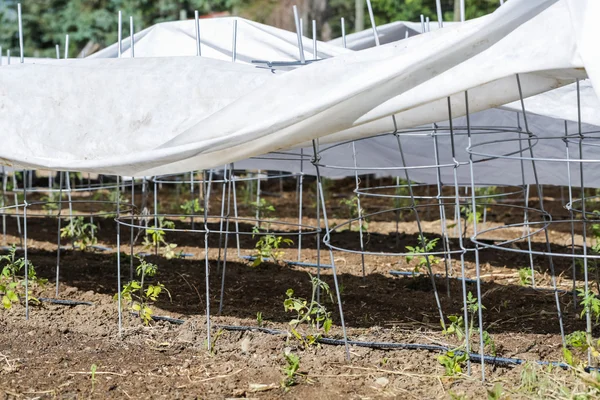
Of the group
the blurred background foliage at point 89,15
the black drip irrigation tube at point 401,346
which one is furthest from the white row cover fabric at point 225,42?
the blurred background foliage at point 89,15

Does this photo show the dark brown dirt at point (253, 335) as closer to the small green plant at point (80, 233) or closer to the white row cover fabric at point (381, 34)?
the small green plant at point (80, 233)

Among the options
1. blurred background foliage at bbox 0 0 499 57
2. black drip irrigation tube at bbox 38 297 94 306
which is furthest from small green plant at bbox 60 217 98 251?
blurred background foliage at bbox 0 0 499 57

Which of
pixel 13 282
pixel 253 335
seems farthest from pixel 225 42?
pixel 253 335

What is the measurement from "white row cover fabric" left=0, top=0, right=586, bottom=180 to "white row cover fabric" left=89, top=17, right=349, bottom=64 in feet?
6.15

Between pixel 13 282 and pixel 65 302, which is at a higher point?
pixel 13 282

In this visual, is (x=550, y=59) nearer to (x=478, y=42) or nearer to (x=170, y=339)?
(x=478, y=42)

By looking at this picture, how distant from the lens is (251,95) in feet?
9.34

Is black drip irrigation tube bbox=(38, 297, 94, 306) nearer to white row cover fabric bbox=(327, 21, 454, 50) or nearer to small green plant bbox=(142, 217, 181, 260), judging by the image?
small green plant bbox=(142, 217, 181, 260)

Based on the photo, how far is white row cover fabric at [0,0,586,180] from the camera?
2.58 metres

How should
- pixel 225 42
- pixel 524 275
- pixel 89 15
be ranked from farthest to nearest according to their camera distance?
pixel 89 15 → pixel 225 42 → pixel 524 275

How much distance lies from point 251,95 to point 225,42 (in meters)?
3.26

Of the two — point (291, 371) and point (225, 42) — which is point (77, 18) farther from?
point (291, 371)

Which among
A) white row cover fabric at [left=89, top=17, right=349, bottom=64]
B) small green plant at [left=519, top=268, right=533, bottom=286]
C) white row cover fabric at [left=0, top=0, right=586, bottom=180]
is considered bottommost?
small green plant at [left=519, top=268, right=533, bottom=286]

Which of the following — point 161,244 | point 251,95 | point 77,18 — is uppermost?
point 77,18
